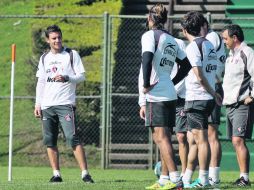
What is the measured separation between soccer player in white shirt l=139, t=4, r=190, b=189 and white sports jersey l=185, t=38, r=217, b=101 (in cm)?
33

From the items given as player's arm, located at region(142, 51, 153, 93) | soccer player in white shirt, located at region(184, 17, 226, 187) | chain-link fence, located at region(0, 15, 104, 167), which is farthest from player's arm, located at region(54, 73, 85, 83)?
chain-link fence, located at region(0, 15, 104, 167)

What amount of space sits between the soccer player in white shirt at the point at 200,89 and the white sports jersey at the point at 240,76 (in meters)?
0.86

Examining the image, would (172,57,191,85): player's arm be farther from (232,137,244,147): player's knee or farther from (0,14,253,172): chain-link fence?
(0,14,253,172): chain-link fence

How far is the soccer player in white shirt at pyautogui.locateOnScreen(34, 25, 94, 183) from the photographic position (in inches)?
540

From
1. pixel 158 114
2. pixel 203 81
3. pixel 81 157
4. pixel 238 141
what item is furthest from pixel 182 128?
pixel 158 114

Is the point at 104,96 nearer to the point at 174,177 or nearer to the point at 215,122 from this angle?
the point at 215,122

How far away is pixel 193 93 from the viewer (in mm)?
12672

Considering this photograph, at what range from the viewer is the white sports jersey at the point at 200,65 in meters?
12.3

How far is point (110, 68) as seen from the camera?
62.6 feet

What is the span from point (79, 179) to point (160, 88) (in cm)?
338

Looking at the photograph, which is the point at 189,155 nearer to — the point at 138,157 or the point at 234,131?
the point at 234,131

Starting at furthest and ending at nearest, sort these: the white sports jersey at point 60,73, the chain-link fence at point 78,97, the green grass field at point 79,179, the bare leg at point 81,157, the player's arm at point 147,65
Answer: the chain-link fence at point 78,97 < the white sports jersey at point 60,73 < the bare leg at point 81,157 < the green grass field at point 79,179 < the player's arm at point 147,65

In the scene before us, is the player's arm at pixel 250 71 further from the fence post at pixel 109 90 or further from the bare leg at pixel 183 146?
the fence post at pixel 109 90

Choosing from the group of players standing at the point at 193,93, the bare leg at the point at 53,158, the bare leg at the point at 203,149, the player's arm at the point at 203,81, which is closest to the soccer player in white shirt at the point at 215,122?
the group of players standing at the point at 193,93
